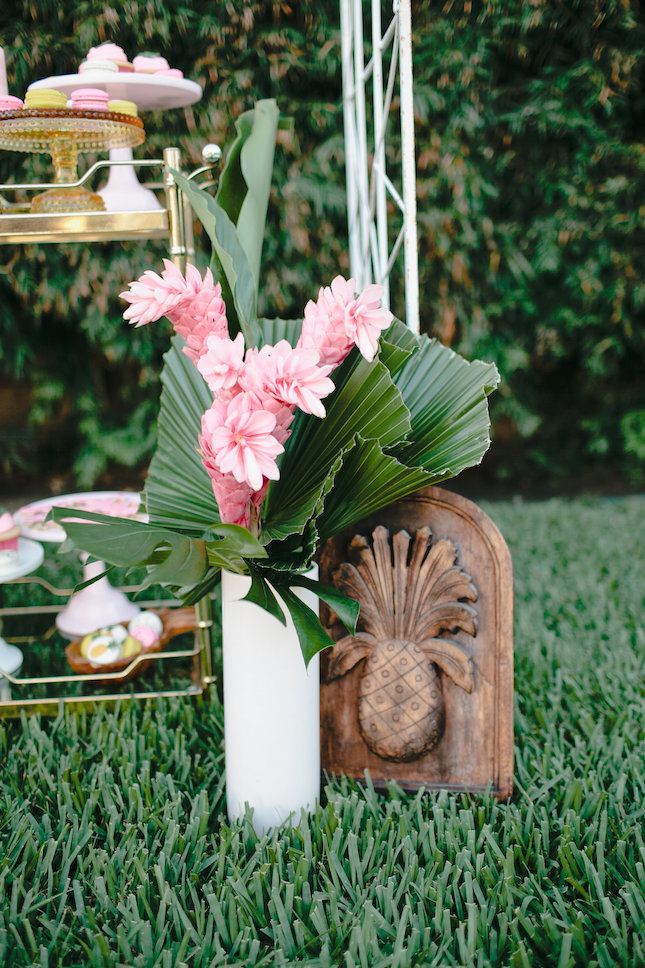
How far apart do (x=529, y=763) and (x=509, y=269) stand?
2.19 metres

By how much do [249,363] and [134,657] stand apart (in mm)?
746

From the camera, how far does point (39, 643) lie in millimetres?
1622

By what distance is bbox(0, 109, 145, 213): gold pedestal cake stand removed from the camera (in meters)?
1.04

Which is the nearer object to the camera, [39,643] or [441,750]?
[441,750]

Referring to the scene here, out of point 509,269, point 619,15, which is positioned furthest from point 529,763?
point 619,15

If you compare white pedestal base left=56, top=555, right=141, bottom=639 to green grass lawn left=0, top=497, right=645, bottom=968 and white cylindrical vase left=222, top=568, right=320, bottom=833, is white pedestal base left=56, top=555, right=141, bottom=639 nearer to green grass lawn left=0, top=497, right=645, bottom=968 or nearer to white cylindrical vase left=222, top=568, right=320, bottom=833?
green grass lawn left=0, top=497, right=645, bottom=968

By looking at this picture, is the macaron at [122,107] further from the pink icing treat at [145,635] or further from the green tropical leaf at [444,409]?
the pink icing treat at [145,635]

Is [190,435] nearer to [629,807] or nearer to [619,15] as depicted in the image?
[629,807]

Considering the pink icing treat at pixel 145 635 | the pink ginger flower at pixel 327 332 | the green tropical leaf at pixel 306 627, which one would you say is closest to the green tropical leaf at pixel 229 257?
the pink ginger flower at pixel 327 332

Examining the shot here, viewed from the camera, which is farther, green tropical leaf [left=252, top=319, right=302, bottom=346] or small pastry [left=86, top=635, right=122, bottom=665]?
small pastry [left=86, top=635, right=122, bottom=665]

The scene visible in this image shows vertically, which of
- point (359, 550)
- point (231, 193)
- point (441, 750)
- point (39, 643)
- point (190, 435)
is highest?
point (231, 193)

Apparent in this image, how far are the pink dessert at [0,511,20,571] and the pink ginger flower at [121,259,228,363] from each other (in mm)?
596

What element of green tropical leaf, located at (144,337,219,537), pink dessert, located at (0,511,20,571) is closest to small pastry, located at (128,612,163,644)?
pink dessert, located at (0,511,20,571)

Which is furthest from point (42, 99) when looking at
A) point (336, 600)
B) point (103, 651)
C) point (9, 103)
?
point (103, 651)
